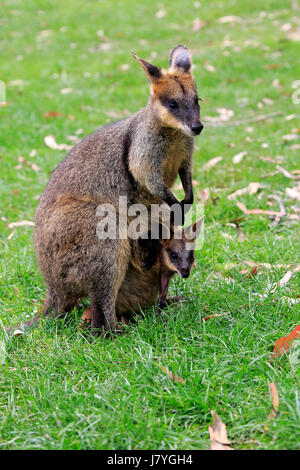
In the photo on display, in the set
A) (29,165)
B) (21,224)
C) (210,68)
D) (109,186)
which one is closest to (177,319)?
(109,186)

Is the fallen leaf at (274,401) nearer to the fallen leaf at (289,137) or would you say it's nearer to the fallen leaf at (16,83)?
the fallen leaf at (289,137)

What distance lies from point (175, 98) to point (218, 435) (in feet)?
6.16

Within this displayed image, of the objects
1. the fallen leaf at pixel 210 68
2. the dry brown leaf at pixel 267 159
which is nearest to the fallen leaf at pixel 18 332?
the dry brown leaf at pixel 267 159

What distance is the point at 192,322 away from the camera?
3344 millimetres

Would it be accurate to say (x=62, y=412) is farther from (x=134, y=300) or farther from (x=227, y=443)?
(x=134, y=300)

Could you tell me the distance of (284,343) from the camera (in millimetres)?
2865

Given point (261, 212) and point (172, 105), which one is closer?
point (172, 105)

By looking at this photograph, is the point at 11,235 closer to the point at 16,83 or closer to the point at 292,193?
the point at 292,193

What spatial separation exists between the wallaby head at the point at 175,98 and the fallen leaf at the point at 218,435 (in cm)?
157

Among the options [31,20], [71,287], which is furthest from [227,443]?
[31,20]

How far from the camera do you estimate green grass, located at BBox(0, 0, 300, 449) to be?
2465mm

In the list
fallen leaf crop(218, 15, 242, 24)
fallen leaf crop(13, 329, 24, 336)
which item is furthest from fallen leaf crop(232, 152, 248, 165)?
fallen leaf crop(218, 15, 242, 24)

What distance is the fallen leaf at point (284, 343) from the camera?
9.29 ft

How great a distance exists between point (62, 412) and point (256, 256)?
7.02ft
